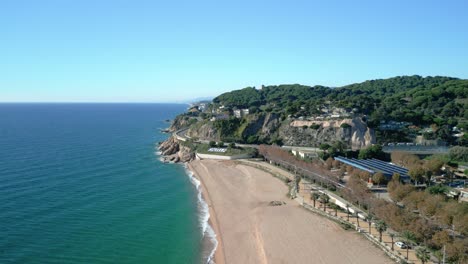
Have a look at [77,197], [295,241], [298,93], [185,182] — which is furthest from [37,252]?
[298,93]

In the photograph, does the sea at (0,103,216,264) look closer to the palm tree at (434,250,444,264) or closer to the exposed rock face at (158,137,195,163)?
the exposed rock face at (158,137,195,163)

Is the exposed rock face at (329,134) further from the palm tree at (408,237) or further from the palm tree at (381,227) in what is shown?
the palm tree at (408,237)

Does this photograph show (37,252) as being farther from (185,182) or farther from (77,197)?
(185,182)

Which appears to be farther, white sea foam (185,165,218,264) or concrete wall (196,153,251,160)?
concrete wall (196,153,251,160)

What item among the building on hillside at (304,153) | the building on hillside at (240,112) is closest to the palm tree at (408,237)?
the building on hillside at (304,153)

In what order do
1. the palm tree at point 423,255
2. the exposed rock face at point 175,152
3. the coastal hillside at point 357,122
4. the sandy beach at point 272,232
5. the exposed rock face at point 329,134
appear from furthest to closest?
the exposed rock face at point 175,152 → the exposed rock face at point 329,134 → the coastal hillside at point 357,122 → the sandy beach at point 272,232 → the palm tree at point 423,255

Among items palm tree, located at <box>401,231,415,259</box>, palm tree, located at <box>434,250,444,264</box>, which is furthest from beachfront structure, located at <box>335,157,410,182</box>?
palm tree, located at <box>434,250,444,264</box>

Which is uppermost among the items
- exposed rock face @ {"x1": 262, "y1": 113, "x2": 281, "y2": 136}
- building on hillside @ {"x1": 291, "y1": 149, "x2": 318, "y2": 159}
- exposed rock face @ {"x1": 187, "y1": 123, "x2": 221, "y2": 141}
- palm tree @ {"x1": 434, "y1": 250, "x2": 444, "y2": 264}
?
exposed rock face @ {"x1": 262, "y1": 113, "x2": 281, "y2": 136}
